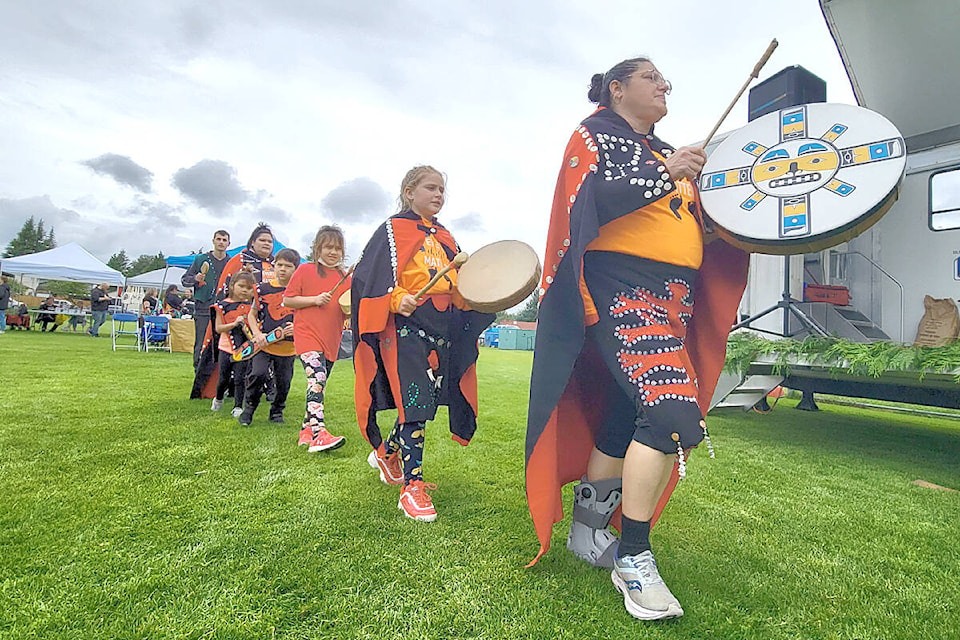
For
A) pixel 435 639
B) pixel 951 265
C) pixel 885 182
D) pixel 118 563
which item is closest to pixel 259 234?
pixel 118 563

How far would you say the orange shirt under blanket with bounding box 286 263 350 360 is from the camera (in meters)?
3.86

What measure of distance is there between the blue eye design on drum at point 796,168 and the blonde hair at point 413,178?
1.33 m

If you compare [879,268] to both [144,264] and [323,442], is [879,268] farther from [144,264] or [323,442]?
[144,264]

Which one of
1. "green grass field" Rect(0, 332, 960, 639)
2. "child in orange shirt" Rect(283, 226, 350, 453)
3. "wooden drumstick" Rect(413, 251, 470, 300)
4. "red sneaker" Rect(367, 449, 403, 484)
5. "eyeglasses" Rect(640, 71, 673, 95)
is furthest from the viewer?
"child in orange shirt" Rect(283, 226, 350, 453)

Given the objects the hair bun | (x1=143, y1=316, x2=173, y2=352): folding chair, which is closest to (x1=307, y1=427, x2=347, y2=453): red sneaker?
the hair bun

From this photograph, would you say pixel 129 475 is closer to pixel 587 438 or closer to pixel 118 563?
pixel 118 563

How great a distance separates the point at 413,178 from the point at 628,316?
4.87ft

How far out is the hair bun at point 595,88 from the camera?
6.47ft

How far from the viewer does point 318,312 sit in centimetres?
388

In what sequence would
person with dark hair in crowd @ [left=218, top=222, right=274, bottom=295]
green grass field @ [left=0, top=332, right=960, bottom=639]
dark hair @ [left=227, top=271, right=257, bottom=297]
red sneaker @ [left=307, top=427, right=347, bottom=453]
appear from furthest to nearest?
person with dark hair in crowd @ [left=218, top=222, right=274, bottom=295] < dark hair @ [left=227, top=271, right=257, bottom=297] < red sneaker @ [left=307, top=427, right=347, bottom=453] < green grass field @ [left=0, top=332, right=960, bottom=639]

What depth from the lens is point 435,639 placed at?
4.64ft

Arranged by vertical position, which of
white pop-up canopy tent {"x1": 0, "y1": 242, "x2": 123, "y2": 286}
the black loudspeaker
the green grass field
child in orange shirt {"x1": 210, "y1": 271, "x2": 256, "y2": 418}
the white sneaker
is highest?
the black loudspeaker

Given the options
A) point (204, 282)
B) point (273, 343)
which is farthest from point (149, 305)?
point (273, 343)

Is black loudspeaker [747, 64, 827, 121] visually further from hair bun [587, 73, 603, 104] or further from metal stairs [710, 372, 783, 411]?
hair bun [587, 73, 603, 104]
